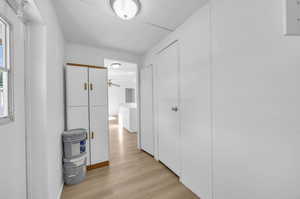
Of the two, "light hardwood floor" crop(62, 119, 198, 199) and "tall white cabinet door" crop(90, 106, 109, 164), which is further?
"tall white cabinet door" crop(90, 106, 109, 164)

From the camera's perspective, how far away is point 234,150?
117cm

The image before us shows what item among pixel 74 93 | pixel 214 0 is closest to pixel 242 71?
pixel 214 0

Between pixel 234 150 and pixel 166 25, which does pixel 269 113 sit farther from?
pixel 166 25

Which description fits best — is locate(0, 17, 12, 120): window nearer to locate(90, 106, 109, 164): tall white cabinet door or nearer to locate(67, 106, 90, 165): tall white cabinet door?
locate(67, 106, 90, 165): tall white cabinet door

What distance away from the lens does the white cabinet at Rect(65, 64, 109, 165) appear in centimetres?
207

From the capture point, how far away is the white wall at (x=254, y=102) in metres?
0.83

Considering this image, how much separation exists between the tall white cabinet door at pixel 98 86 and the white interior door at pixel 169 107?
1140 mm

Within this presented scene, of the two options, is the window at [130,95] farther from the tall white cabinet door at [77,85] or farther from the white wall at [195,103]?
the white wall at [195,103]

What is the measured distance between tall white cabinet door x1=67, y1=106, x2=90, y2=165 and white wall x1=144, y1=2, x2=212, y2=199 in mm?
1745

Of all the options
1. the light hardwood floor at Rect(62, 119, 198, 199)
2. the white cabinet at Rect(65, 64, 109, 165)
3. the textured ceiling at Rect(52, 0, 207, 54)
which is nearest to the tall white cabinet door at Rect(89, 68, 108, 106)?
the white cabinet at Rect(65, 64, 109, 165)

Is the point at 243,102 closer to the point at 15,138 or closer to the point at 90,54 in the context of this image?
the point at 15,138

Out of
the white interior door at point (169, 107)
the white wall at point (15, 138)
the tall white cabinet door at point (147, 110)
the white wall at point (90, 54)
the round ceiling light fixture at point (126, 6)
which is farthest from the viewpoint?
the tall white cabinet door at point (147, 110)

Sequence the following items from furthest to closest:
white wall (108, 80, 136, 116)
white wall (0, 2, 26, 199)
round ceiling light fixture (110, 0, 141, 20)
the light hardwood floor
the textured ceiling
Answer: white wall (108, 80, 136, 116) → the light hardwood floor → the textured ceiling → round ceiling light fixture (110, 0, 141, 20) → white wall (0, 2, 26, 199)

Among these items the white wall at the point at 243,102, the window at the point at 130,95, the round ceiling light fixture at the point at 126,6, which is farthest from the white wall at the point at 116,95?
the white wall at the point at 243,102
